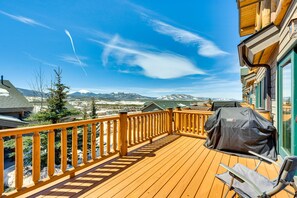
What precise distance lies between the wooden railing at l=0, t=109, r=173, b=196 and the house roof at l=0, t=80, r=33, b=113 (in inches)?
233

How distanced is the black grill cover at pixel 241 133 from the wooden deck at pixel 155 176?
0.25 m

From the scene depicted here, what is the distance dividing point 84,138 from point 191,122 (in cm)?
366

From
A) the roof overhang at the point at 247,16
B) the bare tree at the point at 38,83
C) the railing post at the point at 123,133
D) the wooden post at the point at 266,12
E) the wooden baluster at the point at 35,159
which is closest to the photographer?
the wooden baluster at the point at 35,159

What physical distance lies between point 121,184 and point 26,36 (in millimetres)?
19739

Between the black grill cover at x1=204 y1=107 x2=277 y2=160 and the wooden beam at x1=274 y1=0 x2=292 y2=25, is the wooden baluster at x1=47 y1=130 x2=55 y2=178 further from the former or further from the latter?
the wooden beam at x1=274 y1=0 x2=292 y2=25

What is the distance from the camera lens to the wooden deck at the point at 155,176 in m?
2.33

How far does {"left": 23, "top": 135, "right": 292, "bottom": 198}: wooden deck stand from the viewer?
2334 millimetres

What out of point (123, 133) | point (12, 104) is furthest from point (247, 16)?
point (12, 104)

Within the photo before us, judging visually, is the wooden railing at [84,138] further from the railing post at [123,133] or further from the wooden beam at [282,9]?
the wooden beam at [282,9]

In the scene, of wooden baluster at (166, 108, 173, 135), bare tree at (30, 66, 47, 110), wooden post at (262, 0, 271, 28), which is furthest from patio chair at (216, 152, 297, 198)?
bare tree at (30, 66, 47, 110)

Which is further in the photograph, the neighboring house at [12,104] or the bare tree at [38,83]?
the bare tree at [38,83]

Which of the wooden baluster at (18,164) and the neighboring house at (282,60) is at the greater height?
the neighboring house at (282,60)

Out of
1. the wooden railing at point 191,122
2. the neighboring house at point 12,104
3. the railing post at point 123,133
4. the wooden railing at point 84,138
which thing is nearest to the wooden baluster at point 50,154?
Answer: the wooden railing at point 84,138

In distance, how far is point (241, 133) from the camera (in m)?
3.70
